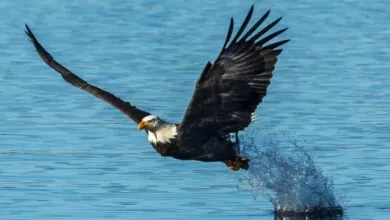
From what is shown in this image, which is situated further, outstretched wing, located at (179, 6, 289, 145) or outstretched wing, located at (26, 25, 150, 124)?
outstretched wing, located at (26, 25, 150, 124)

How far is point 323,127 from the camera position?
544 inches

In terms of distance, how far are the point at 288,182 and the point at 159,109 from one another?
344 centimetres

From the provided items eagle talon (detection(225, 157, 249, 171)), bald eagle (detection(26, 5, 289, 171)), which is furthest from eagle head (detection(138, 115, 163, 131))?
eagle talon (detection(225, 157, 249, 171))

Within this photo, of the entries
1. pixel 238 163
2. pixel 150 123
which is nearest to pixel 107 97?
pixel 150 123

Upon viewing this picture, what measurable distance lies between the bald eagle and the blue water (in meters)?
0.72

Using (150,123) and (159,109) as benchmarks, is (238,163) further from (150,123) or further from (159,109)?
(159,109)

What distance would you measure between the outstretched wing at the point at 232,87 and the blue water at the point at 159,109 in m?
0.92

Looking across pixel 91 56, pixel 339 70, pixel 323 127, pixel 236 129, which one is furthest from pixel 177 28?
pixel 236 129

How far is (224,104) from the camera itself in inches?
382

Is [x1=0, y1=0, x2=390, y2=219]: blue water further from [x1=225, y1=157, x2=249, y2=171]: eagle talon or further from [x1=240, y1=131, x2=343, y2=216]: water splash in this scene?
[x1=225, y1=157, x2=249, y2=171]: eagle talon

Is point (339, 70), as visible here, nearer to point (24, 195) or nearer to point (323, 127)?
point (323, 127)

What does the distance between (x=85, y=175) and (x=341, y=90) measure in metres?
4.59

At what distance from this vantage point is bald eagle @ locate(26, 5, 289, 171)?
9398 millimetres

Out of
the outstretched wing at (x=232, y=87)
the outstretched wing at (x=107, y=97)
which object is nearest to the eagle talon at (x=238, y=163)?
the outstretched wing at (x=232, y=87)
